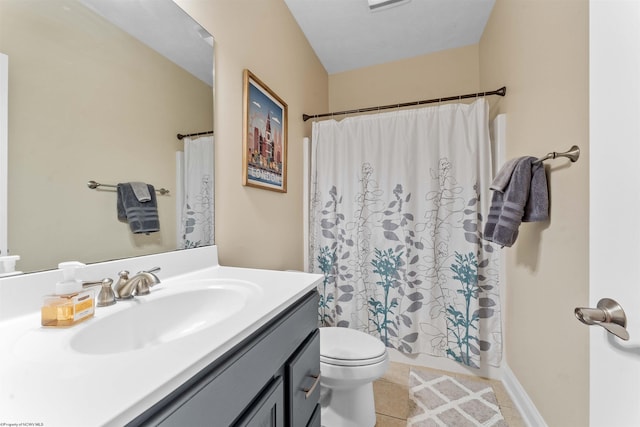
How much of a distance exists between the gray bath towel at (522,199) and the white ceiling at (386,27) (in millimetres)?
1291

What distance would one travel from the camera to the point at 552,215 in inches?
43.1

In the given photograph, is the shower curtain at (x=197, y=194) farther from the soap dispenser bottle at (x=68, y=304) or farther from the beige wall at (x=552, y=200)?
the beige wall at (x=552, y=200)

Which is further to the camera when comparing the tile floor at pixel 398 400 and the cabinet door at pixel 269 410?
the tile floor at pixel 398 400

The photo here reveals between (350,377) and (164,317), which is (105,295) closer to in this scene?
(164,317)

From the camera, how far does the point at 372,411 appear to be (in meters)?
1.29

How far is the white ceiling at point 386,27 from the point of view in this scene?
176cm

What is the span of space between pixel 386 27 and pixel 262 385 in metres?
2.31

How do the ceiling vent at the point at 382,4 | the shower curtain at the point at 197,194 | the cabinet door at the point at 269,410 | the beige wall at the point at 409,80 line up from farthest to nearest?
the beige wall at the point at 409,80
the ceiling vent at the point at 382,4
the shower curtain at the point at 197,194
the cabinet door at the point at 269,410

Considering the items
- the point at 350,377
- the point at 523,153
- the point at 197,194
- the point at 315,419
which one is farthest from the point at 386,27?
the point at 315,419

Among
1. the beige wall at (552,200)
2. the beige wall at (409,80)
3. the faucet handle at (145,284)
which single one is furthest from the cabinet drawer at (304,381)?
the beige wall at (409,80)

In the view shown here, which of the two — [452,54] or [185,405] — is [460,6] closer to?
[452,54]

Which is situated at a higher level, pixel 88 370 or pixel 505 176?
pixel 505 176

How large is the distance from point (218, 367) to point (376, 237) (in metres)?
1.49

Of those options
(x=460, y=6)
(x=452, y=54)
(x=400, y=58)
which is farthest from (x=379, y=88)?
(x=460, y=6)
